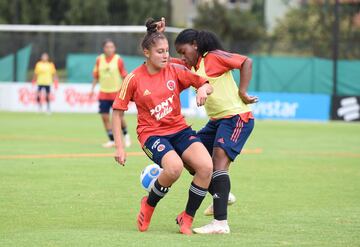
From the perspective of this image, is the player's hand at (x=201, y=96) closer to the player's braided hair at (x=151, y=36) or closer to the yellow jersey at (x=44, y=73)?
the player's braided hair at (x=151, y=36)

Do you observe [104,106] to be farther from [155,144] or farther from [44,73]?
[44,73]

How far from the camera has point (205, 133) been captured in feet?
28.4

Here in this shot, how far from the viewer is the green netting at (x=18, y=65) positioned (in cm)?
3209

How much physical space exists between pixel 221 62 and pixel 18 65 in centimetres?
2492

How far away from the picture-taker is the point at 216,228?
25.9 feet

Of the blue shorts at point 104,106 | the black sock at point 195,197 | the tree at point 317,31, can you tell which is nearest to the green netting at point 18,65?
the tree at point 317,31

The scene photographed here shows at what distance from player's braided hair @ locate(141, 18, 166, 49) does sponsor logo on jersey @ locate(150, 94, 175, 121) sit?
0.53 meters

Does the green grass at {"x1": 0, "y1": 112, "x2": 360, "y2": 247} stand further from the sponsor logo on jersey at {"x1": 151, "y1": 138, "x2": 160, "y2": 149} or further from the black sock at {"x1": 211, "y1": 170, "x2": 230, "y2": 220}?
the sponsor logo on jersey at {"x1": 151, "y1": 138, "x2": 160, "y2": 149}

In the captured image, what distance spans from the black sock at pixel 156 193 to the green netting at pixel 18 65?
80.5 feet

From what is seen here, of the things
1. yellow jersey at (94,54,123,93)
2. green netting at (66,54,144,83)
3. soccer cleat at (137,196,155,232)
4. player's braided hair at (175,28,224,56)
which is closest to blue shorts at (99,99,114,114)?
yellow jersey at (94,54,123,93)

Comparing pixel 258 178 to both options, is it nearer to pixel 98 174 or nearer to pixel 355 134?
pixel 98 174

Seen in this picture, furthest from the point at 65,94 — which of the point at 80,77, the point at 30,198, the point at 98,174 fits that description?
the point at 30,198

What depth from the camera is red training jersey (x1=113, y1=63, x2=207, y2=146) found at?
7957 mm

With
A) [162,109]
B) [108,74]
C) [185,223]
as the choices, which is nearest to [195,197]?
[185,223]
